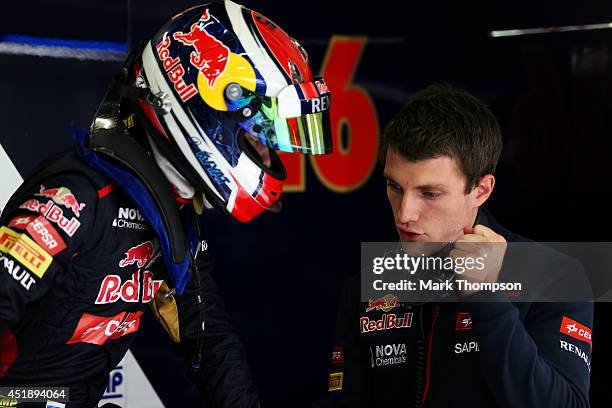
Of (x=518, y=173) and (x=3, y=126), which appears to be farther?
(x=518, y=173)

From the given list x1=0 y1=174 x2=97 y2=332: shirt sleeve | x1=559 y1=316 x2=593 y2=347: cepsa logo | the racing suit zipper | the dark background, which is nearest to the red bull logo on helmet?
x1=0 y1=174 x2=97 y2=332: shirt sleeve

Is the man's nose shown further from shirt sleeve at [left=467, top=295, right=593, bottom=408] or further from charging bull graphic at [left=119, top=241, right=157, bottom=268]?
charging bull graphic at [left=119, top=241, right=157, bottom=268]

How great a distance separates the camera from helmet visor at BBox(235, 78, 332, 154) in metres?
1.59

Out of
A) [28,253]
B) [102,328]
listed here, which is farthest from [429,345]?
[28,253]

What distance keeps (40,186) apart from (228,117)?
1.16 ft

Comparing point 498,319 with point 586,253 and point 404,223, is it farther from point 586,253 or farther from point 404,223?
point 586,253

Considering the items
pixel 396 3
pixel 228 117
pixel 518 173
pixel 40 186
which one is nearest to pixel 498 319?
pixel 228 117

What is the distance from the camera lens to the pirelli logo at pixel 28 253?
1383 mm

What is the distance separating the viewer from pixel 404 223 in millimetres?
1498

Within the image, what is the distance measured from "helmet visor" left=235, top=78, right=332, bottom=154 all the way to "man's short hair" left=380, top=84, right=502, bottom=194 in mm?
155

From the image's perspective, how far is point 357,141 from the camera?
2967 millimetres

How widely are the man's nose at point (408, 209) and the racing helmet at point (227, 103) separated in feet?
0.71

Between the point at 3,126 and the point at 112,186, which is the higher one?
the point at 3,126

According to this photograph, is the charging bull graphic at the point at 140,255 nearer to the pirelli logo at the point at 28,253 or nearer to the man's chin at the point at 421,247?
the pirelli logo at the point at 28,253
